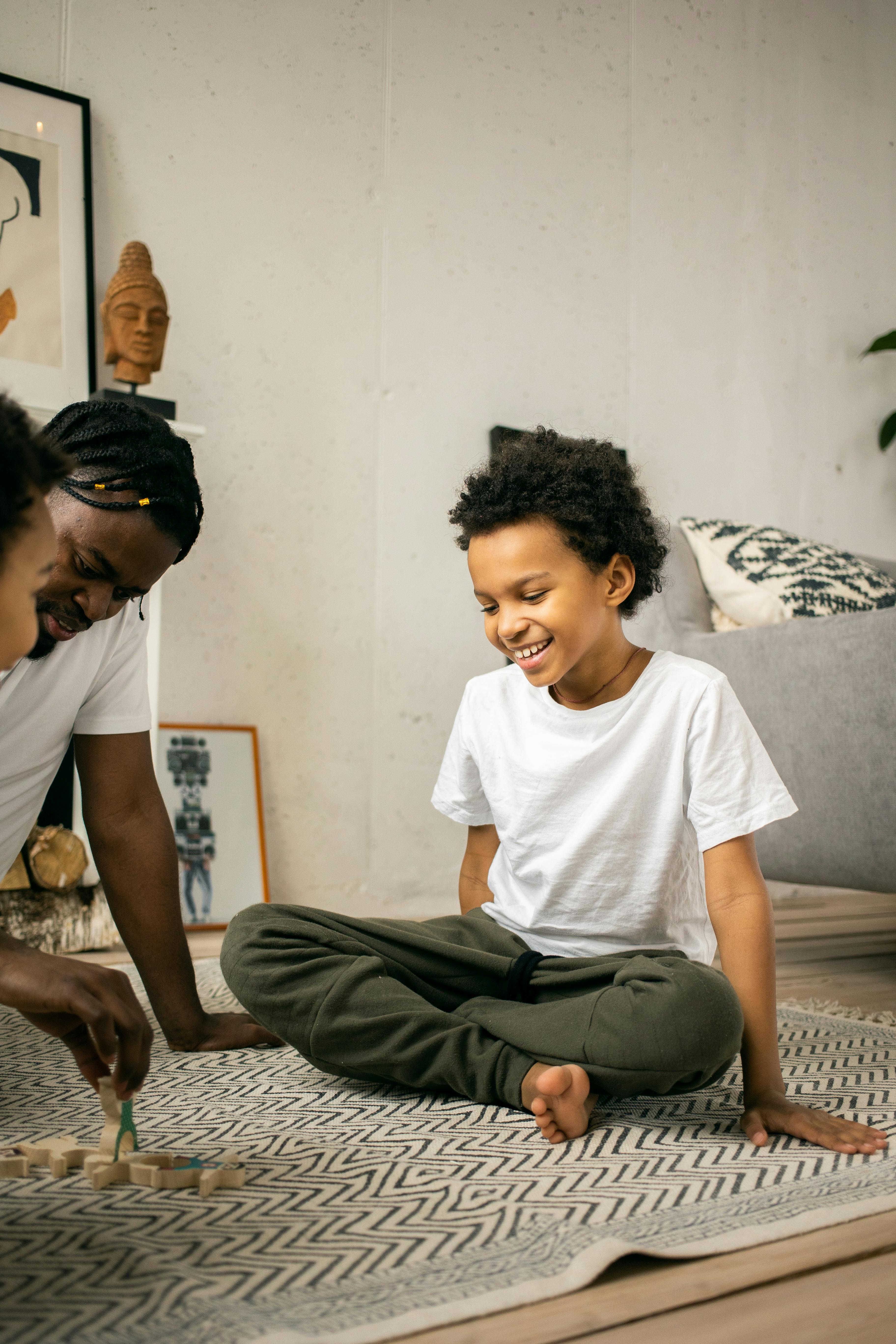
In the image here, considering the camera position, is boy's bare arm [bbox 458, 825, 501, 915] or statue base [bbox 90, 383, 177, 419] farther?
statue base [bbox 90, 383, 177, 419]

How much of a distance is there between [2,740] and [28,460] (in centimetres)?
56

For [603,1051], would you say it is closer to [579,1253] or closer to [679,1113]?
[679,1113]

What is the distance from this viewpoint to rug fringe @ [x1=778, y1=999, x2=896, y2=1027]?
1455 mm

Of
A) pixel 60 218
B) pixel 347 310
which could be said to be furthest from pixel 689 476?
pixel 60 218

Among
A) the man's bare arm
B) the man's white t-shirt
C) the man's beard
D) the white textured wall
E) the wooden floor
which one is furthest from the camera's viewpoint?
the white textured wall

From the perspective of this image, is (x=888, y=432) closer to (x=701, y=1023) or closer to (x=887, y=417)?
(x=887, y=417)

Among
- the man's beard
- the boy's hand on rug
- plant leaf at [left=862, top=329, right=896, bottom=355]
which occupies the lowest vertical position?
the boy's hand on rug

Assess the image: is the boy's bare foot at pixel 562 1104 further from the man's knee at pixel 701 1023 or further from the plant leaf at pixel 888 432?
the plant leaf at pixel 888 432

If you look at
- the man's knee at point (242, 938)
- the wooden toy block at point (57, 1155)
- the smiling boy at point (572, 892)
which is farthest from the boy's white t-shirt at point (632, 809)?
the wooden toy block at point (57, 1155)

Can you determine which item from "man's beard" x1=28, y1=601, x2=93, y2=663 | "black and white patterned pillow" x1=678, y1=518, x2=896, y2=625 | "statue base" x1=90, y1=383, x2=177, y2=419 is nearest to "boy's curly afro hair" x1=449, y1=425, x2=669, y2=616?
"man's beard" x1=28, y1=601, x2=93, y2=663

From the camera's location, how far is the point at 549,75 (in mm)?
2803

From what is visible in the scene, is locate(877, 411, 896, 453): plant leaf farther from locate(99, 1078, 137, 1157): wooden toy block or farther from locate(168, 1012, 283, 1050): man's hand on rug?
locate(99, 1078, 137, 1157): wooden toy block

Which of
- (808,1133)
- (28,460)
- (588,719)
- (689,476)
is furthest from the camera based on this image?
(689,476)

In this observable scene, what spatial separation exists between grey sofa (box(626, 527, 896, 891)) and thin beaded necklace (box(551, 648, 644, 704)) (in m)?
0.38
